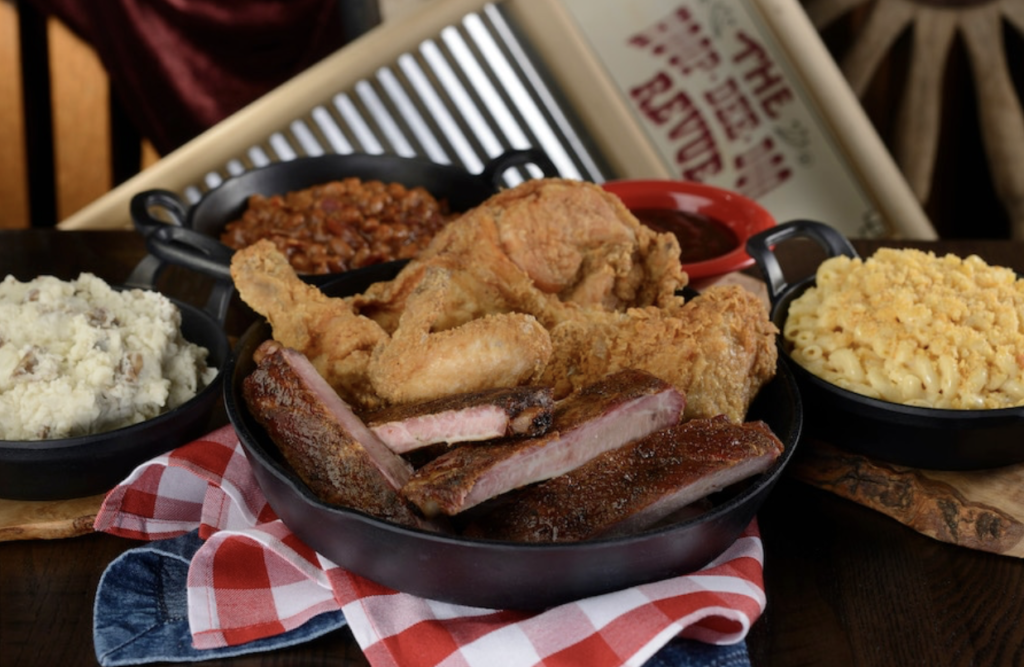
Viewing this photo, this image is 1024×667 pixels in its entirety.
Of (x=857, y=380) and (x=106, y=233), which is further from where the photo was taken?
(x=106, y=233)

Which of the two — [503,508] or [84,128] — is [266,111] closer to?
[84,128]

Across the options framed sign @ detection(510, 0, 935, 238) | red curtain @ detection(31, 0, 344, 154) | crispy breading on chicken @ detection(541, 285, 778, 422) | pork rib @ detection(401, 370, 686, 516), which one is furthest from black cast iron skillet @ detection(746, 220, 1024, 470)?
red curtain @ detection(31, 0, 344, 154)

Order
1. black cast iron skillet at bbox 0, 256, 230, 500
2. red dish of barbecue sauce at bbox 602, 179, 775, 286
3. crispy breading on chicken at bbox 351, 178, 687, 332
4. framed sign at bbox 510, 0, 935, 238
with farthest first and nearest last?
framed sign at bbox 510, 0, 935, 238, red dish of barbecue sauce at bbox 602, 179, 775, 286, crispy breading on chicken at bbox 351, 178, 687, 332, black cast iron skillet at bbox 0, 256, 230, 500

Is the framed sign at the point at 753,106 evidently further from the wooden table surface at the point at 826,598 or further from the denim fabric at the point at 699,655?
the denim fabric at the point at 699,655

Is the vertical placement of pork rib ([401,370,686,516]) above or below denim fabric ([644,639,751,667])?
above

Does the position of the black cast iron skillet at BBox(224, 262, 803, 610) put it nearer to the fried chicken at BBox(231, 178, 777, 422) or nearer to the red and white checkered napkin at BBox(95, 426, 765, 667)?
the red and white checkered napkin at BBox(95, 426, 765, 667)

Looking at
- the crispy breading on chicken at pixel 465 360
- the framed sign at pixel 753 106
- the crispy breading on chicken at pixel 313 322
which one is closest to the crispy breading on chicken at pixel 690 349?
the crispy breading on chicken at pixel 465 360

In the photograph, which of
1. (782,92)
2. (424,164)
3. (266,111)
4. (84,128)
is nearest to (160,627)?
(424,164)
